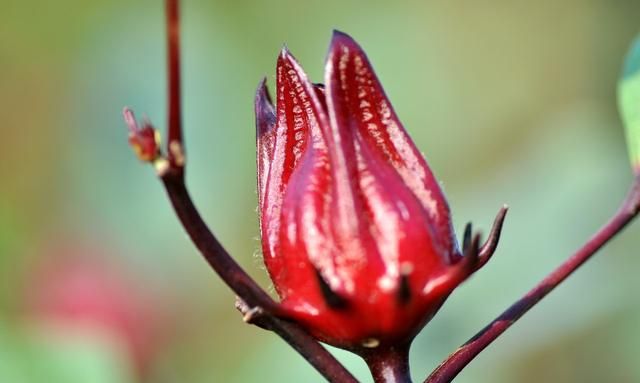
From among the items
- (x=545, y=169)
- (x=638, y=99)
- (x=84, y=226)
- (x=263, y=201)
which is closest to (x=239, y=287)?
(x=263, y=201)

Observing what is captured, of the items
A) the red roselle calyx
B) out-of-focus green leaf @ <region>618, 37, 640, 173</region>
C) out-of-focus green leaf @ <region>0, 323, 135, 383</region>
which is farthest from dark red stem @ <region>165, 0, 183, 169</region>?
out-of-focus green leaf @ <region>0, 323, 135, 383</region>

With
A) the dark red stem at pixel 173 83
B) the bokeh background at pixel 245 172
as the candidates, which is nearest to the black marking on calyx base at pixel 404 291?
the dark red stem at pixel 173 83

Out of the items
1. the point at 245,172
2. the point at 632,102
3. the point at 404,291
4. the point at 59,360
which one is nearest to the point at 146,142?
the point at 404,291

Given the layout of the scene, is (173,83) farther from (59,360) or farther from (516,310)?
(59,360)

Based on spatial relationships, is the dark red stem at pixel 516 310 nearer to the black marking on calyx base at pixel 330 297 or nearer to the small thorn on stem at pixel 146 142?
the black marking on calyx base at pixel 330 297

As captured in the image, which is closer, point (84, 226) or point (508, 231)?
point (508, 231)

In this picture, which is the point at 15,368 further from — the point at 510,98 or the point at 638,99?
the point at 510,98

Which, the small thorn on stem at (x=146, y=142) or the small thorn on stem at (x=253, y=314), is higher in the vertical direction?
the small thorn on stem at (x=146, y=142)
